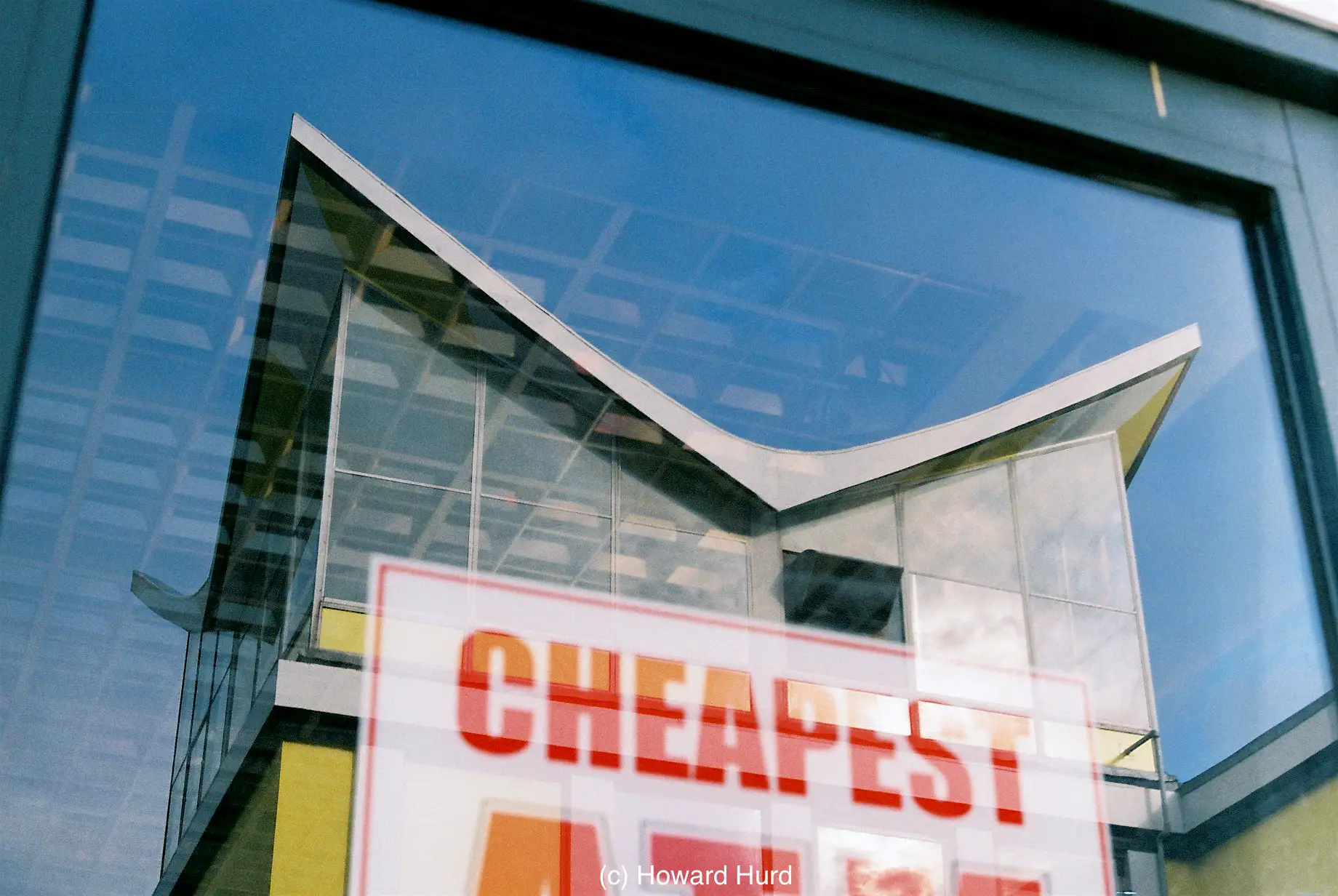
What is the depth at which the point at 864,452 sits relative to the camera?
1330 millimetres

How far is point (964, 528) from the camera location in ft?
4.41

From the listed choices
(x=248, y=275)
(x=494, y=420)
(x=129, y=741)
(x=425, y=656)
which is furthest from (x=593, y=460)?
(x=129, y=741)

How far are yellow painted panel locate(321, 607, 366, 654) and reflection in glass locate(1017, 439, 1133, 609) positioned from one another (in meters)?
0.63

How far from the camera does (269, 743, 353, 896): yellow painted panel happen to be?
1.10m

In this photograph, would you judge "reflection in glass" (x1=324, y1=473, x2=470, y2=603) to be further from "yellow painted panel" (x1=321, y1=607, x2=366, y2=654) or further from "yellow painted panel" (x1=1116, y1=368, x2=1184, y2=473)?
"yellow painted panel" (x1=1116, y1=368, x2=1184, y2=473)

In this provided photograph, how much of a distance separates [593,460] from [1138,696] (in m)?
0.56

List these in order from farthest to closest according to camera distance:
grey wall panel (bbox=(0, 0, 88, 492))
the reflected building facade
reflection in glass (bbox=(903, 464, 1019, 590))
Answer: reflection in glass (bbox=(903, 464, 1019, 590)) → the reflected building facade → grey wall panel (bbox=(0, 0, 88, 492))

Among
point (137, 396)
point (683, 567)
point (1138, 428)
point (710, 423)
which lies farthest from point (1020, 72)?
point (137, 396)

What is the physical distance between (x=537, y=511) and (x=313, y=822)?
12.7 inches

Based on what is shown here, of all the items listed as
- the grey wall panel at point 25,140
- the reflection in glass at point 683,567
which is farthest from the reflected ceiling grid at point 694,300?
the grey wall panel at point 25,140

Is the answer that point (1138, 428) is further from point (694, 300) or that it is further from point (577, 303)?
point (577, 303)

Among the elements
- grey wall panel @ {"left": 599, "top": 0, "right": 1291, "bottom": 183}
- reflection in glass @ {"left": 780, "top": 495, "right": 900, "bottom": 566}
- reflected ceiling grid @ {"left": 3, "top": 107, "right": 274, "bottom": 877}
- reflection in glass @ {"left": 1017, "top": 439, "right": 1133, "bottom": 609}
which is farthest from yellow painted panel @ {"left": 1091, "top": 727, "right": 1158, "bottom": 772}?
reflected ceiling grid @ {"left": 3, "top": 107, "right": 274, "bottom": 877}

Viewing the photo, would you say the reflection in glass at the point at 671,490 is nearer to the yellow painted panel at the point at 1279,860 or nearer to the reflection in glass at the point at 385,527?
the reflection in glass at the point at 385,527

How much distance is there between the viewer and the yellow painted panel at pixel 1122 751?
1290 millimetres
